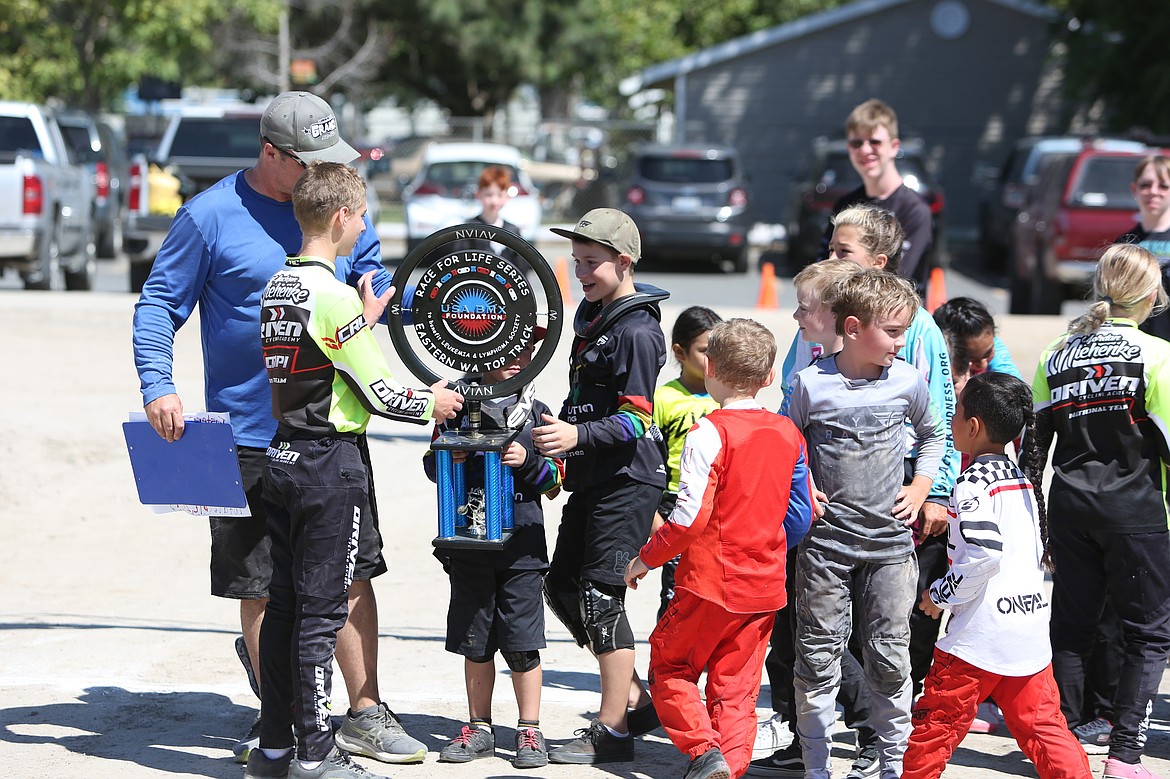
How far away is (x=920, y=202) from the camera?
252 inches

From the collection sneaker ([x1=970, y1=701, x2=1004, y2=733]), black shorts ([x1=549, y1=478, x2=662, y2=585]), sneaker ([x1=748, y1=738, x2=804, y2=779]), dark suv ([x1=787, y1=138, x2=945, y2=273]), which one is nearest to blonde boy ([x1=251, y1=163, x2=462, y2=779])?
black shorts ([x1=549, y1=478, x2=662, y2=585])

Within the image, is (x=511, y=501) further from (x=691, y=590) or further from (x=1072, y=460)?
(x=1072, y=460)

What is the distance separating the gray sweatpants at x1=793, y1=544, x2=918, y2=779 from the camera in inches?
173

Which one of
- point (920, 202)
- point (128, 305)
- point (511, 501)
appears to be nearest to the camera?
point (511, 501)

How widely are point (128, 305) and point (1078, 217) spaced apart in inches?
422

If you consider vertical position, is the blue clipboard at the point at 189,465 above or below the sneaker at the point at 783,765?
above

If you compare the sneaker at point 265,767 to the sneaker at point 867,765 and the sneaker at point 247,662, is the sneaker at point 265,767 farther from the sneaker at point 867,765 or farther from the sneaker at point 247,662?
the sneaker at point 867,765

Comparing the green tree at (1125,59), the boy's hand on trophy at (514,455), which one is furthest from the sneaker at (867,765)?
the green tree at (1125,59)

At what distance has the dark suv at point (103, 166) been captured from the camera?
20.7 metres

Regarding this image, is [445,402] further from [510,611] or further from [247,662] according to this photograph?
[247,662]

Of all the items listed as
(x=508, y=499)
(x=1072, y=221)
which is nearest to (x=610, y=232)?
(x=508, y=499)

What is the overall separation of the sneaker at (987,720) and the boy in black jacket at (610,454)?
4.53 feet

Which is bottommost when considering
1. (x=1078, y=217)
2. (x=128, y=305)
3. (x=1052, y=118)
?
(x=128, y=305)

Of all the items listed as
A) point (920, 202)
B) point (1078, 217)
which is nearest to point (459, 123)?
point (1078, 217)
